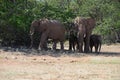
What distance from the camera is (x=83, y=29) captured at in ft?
71.6

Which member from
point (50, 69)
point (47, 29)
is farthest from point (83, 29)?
point (50, 69)

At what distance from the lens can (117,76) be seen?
11.6m

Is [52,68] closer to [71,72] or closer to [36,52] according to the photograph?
[71,72]

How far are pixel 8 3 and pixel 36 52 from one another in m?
4.12

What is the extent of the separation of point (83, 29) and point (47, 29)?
7.01 feet

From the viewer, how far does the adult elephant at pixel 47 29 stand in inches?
816

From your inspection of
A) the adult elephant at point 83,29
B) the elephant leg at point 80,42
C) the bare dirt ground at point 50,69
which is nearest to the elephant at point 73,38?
the adult elephant at point 83,29

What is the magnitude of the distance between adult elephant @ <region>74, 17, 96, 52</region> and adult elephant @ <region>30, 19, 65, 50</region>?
899 mm

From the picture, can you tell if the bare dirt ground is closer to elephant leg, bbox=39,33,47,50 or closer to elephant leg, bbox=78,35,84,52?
elephant leg, bbox=39,33,47,50

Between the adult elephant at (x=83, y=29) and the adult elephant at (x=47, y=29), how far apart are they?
90 centimetres

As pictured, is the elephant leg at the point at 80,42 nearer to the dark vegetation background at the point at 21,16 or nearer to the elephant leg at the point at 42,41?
the dark vegetation background at the point at 21,16

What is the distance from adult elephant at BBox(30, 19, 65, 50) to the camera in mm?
20719

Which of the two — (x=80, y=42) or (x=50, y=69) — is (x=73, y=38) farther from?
(x=50, y=69)

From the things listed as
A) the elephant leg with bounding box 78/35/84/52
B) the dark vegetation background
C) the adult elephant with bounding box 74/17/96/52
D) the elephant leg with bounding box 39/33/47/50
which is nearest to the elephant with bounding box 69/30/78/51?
the adult elephant with bounding box 74/17/96/52
